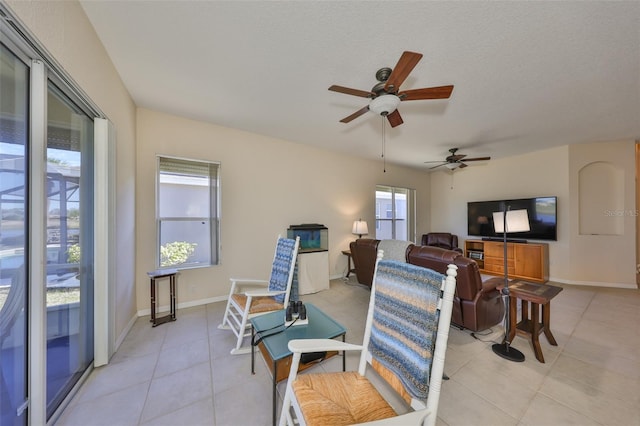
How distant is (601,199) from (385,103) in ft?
18.2

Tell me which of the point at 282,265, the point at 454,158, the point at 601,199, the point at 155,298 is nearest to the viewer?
the point at 282,265

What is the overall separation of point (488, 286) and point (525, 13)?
2.32 metres

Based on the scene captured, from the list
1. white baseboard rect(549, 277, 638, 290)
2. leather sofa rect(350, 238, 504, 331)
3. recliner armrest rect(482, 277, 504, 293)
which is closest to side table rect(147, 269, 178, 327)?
leather sofa rect(350, 238, 504, 331)

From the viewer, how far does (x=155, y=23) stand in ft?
5.64

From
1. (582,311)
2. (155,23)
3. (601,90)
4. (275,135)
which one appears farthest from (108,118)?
(582,311)

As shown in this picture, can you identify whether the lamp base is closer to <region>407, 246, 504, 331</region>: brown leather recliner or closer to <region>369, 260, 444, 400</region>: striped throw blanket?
<region>407, 246, 504, 331</region>: brown leather recliner

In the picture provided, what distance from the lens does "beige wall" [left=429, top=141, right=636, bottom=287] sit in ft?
13.7

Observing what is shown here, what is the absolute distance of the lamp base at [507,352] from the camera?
6.86 feet

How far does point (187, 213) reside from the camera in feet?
11.1

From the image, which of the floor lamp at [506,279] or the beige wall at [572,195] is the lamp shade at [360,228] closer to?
the floor lamp at [506,279]

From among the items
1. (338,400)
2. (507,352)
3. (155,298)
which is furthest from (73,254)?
(507,352)

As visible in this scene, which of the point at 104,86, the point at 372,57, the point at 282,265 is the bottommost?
the point at 282,265

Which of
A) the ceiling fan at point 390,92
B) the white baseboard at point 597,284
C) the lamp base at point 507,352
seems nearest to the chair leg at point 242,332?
the ceiling fan at point 390,92

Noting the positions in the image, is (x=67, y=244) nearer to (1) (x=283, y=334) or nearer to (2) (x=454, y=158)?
(1) (x=283, y=334)
